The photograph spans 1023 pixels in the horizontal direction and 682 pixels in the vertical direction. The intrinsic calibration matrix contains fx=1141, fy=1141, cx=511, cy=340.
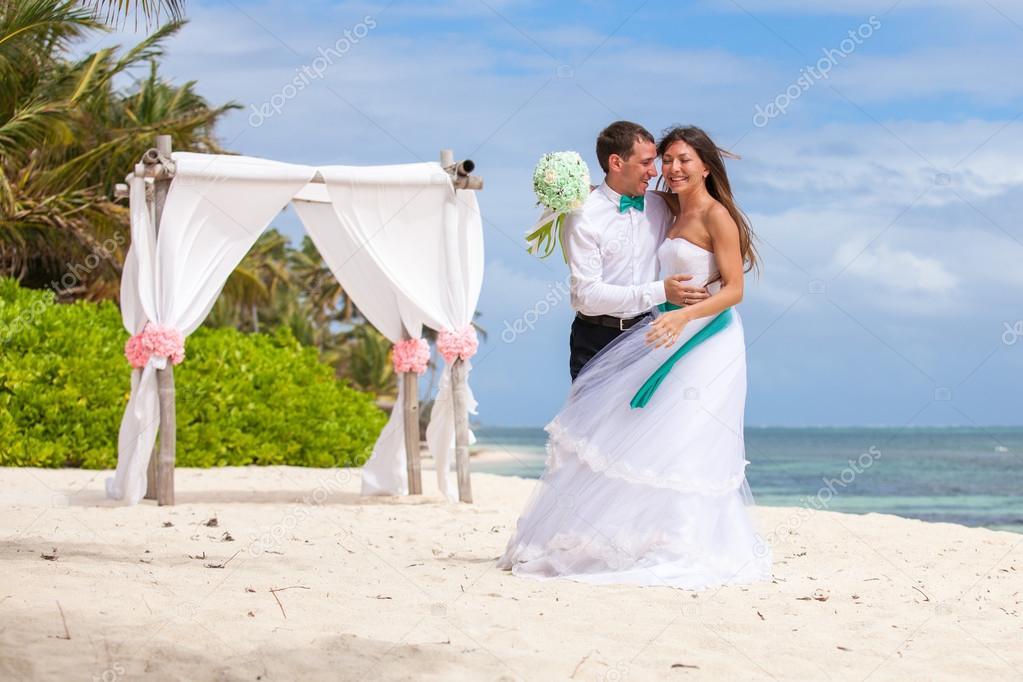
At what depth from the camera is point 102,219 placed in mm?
19578

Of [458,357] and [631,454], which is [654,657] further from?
[458,357]

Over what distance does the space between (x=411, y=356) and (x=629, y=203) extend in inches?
205

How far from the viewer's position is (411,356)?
35.6 feet

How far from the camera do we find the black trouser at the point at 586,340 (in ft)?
20.1

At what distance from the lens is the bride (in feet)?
19.0

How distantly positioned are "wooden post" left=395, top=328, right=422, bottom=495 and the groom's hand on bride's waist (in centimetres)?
539

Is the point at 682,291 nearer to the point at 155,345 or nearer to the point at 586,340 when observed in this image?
the point at 586,340

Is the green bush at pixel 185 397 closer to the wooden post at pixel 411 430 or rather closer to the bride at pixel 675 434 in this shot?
the wooden post at pixel 411 430

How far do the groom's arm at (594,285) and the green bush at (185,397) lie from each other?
9104 mm

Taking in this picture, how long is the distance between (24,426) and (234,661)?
10.2 meters

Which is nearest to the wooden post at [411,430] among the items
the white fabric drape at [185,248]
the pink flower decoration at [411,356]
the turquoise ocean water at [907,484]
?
the pink flower decoration at [411,356]

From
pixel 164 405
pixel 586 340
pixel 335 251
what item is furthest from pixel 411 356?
pixel 586 340

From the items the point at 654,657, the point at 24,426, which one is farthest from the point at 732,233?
the point at 24,426

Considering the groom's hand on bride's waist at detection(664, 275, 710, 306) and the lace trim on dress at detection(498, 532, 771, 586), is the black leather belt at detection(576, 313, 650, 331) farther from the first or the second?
the lace trim on dress at detection(498, 532, 771, 586)
